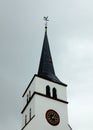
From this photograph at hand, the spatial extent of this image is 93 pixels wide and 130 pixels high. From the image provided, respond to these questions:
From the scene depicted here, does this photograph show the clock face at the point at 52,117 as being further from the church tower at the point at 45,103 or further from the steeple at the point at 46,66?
the steeple at the point at 46,66

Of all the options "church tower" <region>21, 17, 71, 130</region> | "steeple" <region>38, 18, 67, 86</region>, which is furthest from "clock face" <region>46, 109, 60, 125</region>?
"steeple" <region>38, 18, 67, 86</region>

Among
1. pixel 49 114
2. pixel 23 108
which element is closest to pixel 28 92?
pixel 23 108

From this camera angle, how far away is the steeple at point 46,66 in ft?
184

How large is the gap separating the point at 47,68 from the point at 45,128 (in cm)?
1209

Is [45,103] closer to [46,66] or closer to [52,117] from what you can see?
[52,117]

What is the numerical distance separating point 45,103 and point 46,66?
8.66m

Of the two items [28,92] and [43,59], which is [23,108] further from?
[43,59]

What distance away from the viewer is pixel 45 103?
2035 inches

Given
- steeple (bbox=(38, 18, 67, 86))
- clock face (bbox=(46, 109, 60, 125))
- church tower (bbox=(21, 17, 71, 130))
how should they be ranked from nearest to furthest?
church tower (bbox=(21, 17, 71, 130)), clock face (bbox=(46, 109, 60, 125)), steeple (bbox=(38, 18, 67, 86))

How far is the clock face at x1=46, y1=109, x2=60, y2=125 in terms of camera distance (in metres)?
50.4

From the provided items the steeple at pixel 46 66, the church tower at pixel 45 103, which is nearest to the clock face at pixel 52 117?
the church tower at pixel 45 103

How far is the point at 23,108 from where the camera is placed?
5647 centimetres

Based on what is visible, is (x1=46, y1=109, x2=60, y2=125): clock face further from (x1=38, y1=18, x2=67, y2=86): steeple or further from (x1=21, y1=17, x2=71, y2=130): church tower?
(x1=38, y1=18, x2=67, y2=86): steeple

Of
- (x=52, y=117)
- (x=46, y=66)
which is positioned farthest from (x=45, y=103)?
(x=46, y=66)
